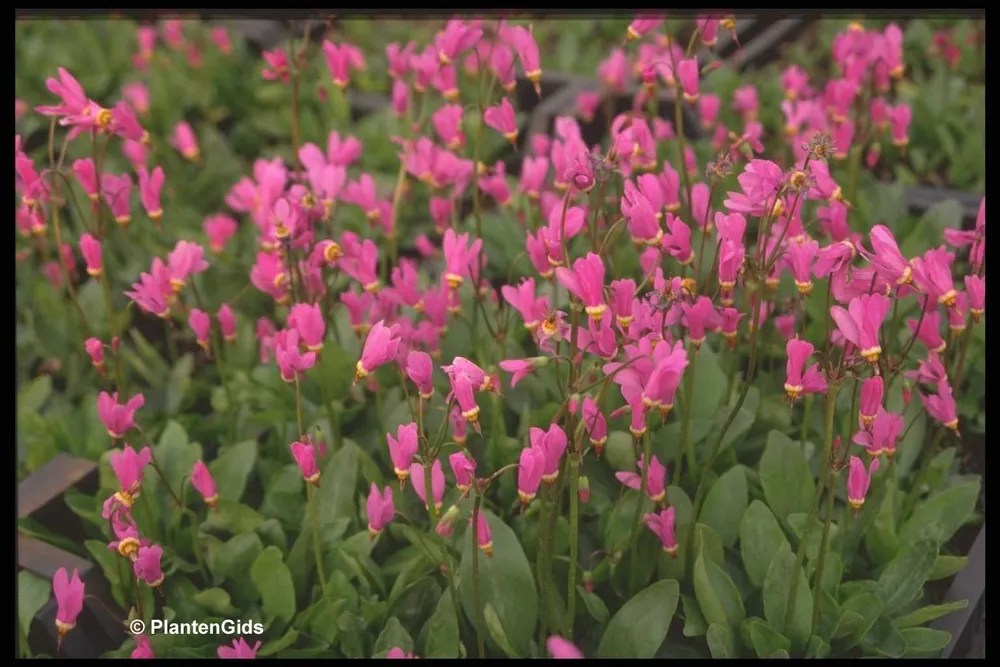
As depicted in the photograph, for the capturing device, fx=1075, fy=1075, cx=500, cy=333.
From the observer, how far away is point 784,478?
54.9 inches

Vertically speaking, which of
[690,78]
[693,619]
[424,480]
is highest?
[690,78]

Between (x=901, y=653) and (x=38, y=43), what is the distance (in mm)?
2781

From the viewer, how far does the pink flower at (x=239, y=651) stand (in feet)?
3.88

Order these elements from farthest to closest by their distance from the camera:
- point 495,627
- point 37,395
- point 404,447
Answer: point 37,395 < point 495,627 < point 404,447

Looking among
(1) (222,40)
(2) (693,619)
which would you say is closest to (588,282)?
(2) (693,619)

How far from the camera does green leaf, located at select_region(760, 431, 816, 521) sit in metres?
1.39

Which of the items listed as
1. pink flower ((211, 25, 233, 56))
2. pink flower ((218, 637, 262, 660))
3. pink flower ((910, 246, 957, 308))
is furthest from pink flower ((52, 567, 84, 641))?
pink flower ((211, 25, 233, 56))

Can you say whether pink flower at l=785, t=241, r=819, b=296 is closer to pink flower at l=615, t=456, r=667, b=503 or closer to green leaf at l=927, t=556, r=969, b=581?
pink flower at l=615, t=456, r=667, b=503

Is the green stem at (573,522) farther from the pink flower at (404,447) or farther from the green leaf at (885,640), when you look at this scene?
the green leaf at (885,640)

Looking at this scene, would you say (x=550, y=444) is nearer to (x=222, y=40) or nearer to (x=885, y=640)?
(x=885, y=640)

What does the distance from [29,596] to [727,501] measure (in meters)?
0.92

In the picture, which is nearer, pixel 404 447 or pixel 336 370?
pixel 404 447

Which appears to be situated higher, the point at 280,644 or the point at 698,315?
the point at 698,315
